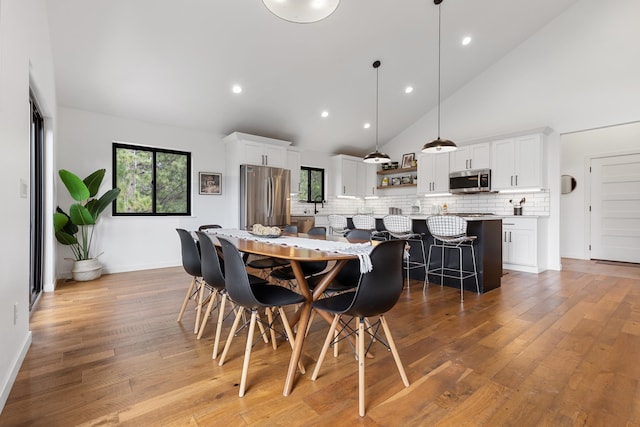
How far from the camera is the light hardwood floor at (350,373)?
5.09 ft

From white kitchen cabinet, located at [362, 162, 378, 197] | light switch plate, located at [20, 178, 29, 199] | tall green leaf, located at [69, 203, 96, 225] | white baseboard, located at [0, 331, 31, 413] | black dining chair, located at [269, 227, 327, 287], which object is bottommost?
white baseboard, located at [0, 331, 31, 413]

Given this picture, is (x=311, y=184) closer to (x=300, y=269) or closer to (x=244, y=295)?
(x=300, y=269)

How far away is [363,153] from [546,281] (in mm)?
4988

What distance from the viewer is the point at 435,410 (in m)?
1.59

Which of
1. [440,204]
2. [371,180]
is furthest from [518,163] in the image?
[371,180]

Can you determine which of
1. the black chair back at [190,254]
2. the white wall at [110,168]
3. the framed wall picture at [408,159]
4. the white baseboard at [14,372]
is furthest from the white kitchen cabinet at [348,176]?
the white baseboard at [14,372]

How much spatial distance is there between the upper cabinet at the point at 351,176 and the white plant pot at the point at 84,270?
491 cm

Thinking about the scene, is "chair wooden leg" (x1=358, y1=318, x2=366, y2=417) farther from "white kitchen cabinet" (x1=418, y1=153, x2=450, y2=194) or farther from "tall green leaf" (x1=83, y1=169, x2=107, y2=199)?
"white kitchen cabinet" (x1=418, y1=153, x2=450, y2=194)

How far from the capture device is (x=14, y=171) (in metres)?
1.96

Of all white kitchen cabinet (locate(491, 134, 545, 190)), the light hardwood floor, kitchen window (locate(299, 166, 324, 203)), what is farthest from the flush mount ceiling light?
kitchen window (locate(299, 166, 324, 203))

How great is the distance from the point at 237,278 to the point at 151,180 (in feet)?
14.2

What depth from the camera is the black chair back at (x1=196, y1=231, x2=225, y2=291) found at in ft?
6.93

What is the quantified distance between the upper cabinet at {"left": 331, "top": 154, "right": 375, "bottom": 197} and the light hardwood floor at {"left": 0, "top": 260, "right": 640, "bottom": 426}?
4543 mm

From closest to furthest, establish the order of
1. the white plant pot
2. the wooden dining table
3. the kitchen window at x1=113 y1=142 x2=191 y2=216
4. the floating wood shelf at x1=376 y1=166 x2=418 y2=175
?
the wooden dining table
the white plant pot
the kitchen window at x1=113 y1=142 x2=191 y2=216
the floating wood shelf at x1=376 y1=166 x2=418 y2=175
